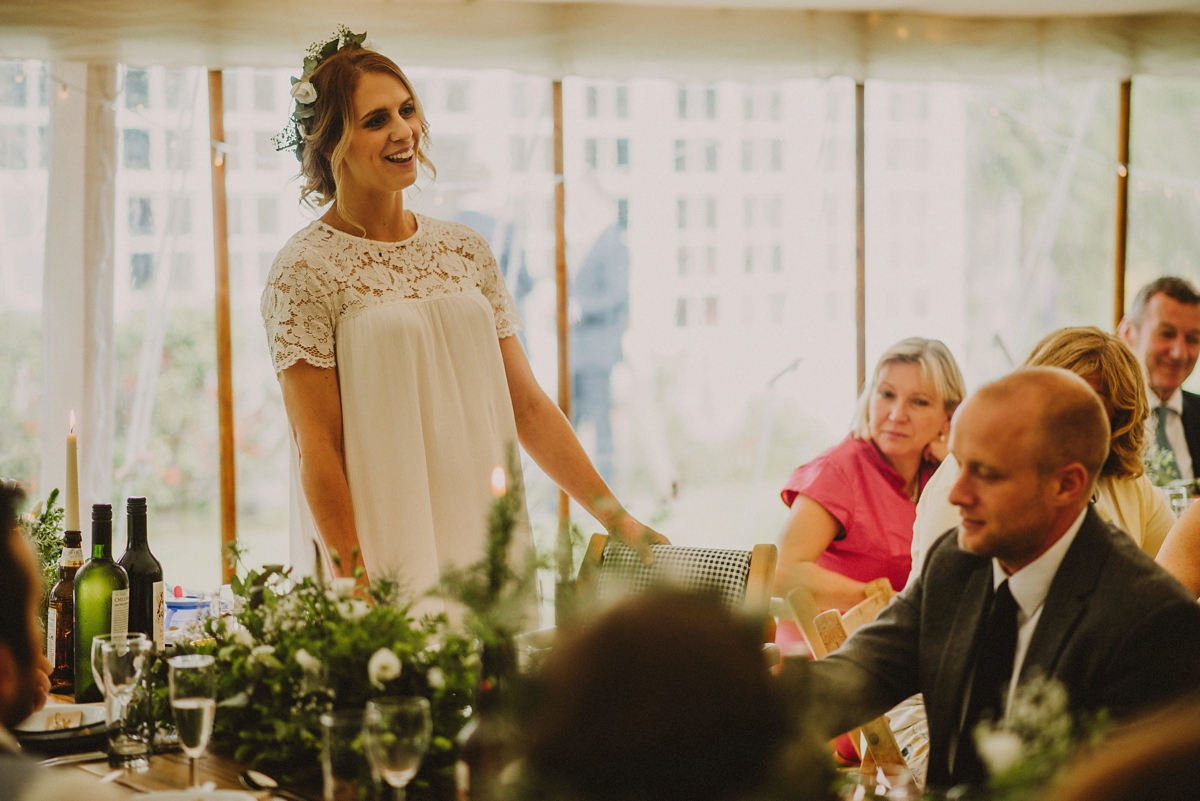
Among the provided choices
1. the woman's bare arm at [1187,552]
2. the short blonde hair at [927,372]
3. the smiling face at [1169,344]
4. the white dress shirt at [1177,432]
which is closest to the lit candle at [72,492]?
the woman's bare arm at [1187,552]

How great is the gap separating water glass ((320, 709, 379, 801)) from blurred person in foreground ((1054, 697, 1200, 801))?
0.77 m

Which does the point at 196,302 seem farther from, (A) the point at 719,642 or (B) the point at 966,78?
(A) the point at 719,642

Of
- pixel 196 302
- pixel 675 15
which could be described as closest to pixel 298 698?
pixel 196 302

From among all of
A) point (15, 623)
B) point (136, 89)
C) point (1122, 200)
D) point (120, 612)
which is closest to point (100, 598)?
point (120, 612)

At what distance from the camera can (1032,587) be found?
1.66m

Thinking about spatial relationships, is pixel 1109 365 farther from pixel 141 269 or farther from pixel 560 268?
pixel 141 269

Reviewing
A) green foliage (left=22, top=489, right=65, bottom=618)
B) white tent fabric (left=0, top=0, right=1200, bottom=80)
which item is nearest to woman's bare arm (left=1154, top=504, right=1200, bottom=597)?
green foliage (left=22, top=489, right=65, bottom=618)

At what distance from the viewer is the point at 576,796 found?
0.75 metres

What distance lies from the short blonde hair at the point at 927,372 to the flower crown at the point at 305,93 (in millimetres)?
1910

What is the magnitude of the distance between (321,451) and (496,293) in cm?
58

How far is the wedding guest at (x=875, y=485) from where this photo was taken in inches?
129

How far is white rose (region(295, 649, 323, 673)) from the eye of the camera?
1365mm

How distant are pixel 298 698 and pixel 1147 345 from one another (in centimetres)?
376

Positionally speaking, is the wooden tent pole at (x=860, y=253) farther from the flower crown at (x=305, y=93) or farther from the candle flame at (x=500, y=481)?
the candle flame at (x=500, y=481)
